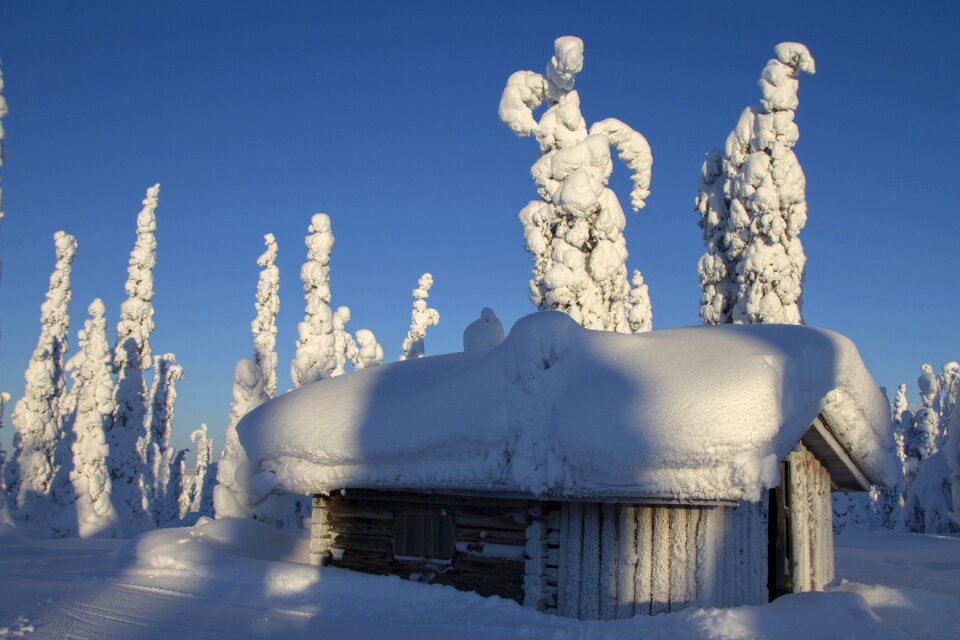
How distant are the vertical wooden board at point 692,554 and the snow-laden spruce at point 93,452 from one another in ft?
75.5

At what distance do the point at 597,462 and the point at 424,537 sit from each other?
11.1ft

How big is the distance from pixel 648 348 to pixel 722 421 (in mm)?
1968

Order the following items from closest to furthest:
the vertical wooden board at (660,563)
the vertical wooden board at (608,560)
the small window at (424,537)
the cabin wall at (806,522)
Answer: the vertical wooden board at (660,563) < the vertical wooden board at (608,560) < the small window at (424,537) < the cabin wall at (806,522)

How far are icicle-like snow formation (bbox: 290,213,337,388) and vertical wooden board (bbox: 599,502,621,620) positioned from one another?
17.7 m

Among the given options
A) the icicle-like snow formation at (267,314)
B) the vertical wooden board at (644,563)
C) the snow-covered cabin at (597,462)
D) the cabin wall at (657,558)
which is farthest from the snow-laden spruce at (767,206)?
the icicle-like snow formation at (267,314)

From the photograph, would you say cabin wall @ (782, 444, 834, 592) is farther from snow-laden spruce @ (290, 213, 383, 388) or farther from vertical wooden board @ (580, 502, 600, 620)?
snow-laden spruce @ (290, 213, 383, 388)

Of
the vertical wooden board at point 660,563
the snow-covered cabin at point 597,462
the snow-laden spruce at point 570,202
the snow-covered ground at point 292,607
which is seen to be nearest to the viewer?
the snow-covered ground at point 292,607

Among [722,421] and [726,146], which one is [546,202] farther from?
[722,421]

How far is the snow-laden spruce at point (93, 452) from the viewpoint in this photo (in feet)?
81.8

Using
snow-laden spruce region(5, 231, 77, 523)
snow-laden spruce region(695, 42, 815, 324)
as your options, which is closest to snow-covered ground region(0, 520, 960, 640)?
snow-laden spruce region(695, 42, 815, 324)

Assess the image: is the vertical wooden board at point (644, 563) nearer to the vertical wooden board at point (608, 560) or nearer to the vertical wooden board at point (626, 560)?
the vertical wooden board at point (626, 560)

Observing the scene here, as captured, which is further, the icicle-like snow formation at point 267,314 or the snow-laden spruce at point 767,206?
the icicle-like snow formation at point 267,314

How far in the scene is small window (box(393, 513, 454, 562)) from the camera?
9.72 m

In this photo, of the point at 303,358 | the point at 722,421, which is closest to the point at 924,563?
the point at 722,421
